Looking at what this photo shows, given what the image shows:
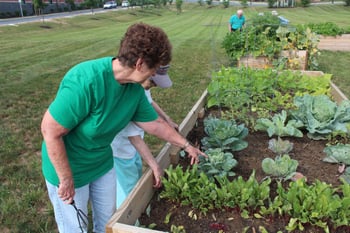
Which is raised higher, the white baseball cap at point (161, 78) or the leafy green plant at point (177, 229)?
the white baseball cap at point (161, 78)

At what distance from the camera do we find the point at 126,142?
94.8 inches

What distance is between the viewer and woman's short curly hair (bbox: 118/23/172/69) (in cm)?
154

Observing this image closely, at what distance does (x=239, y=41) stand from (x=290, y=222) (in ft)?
20.4

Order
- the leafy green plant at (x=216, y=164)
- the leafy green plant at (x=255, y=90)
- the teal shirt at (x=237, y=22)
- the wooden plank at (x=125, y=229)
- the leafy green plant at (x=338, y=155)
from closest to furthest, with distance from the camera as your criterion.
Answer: the wooden plank at (x=125, y=229), the leafy green plant at (x=216, y=164), the leafy green plant at (x=338, y=155), the leafy green plant at (x=255, y=90), the teal shirt at (x=237, y=22)

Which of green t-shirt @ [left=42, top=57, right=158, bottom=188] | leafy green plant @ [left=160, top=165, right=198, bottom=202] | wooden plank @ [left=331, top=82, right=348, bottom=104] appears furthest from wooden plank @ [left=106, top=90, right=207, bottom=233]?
wooden plank @ [left=331, top=82, right=348, bottom=104]

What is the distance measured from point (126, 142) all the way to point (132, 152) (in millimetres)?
114

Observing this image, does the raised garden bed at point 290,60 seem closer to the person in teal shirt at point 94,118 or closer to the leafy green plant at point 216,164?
the leafy green plant at point 216,164

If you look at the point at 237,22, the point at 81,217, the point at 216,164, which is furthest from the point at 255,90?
the point at 237,22

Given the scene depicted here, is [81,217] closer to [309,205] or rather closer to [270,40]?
[309,205]

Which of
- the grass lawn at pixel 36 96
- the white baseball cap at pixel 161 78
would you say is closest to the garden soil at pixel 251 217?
the white baseball cap at pixel 161 78

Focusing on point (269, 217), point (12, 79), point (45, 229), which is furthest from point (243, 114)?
point (12, 79)

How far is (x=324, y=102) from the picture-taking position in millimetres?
3514

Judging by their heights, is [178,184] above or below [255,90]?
above

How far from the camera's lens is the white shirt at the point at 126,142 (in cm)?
226
